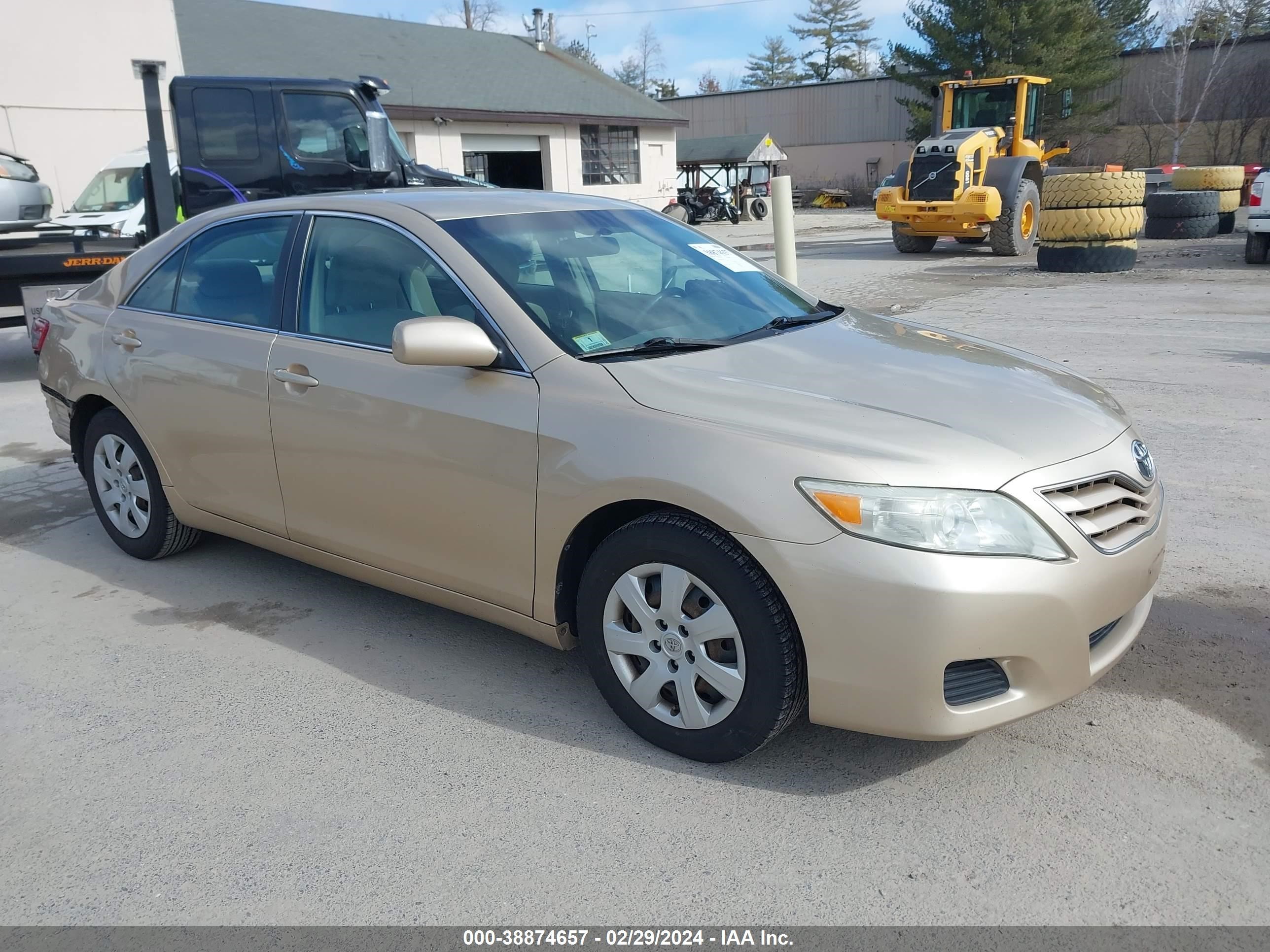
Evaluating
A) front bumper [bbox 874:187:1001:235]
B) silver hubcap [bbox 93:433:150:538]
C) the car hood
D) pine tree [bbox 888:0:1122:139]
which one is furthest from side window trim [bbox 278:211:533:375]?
pine tree [bbox 888:0:1122:139]

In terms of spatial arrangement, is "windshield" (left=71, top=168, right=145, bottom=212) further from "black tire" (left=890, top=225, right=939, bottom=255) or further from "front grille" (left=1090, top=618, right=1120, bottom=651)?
"front grille" (left=1090, top=618, right=1120, bottom=651)

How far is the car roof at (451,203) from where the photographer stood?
378 centimetres

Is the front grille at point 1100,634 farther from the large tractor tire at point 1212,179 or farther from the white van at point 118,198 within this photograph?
the large tractor tire at point 1212,179

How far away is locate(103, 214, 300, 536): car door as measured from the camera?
13.1 feet

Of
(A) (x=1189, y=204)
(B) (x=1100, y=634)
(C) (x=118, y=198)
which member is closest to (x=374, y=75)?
(C) (x=118, y=198)

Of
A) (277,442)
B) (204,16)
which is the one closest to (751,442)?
(277,442)

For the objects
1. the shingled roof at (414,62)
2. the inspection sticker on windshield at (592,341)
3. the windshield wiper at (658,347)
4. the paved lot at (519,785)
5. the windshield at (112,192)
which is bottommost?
the paved lot at (519,785)

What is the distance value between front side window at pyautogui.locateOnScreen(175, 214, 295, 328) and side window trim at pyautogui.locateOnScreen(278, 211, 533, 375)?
10 cm

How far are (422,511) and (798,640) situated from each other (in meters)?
1.37

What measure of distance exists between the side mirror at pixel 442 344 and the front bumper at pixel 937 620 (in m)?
1.07

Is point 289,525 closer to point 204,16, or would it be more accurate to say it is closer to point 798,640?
point 798,640

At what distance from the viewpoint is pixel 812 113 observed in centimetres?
5231

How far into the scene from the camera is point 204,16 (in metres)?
24.5

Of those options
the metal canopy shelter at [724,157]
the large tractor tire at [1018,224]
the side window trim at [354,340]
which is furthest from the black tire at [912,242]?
the metal canopy shelter at [724,157]
